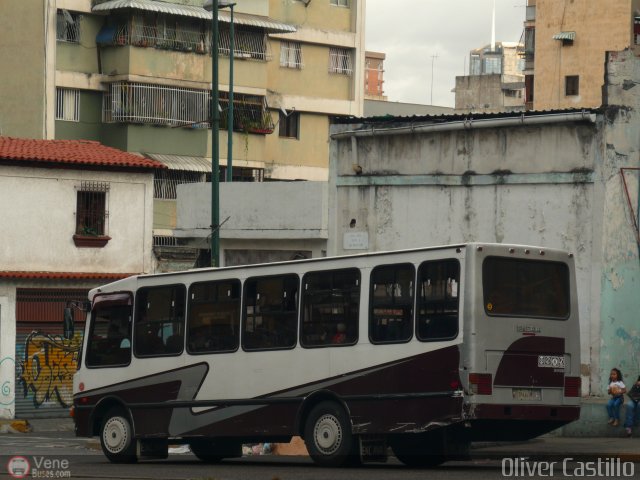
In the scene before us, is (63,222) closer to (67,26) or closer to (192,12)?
(67,26)

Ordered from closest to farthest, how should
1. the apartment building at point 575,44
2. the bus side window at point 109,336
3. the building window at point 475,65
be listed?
1. the bus side window at point 109,336
2. the apartment building at point 575,44
3. the building window at point 475,65

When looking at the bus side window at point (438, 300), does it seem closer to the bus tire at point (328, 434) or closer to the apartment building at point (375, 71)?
the bus tire at point (328, 434)

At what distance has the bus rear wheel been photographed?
23.5 metres

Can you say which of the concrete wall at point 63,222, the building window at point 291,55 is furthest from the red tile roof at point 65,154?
the building window at point 291,55

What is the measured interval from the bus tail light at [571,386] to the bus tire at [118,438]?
271 inches

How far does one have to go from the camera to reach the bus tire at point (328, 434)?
2039 centimetres

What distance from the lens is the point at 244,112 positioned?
6022 cm

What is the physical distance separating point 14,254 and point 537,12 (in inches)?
1669

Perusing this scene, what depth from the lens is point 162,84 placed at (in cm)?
5797

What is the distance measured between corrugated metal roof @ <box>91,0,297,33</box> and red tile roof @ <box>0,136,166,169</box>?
553 inches

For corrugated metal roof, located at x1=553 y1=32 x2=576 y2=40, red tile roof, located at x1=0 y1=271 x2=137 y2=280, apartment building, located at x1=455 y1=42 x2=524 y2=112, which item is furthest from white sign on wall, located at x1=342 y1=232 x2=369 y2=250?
apartment building, located at x1=455 y1=42 x2=524 y2=112

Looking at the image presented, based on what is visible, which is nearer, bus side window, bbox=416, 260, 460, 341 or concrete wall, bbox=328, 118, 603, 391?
bus side window, bbox=416, 260, 460, 341

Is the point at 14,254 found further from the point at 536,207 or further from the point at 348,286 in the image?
the point at 348,286

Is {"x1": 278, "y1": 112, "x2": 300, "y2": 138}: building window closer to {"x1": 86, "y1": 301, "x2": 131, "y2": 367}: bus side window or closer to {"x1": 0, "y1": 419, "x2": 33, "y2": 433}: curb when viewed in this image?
{"x1": 0, "y1": 419, "x2": 33, "y2": 433}: curb
